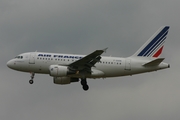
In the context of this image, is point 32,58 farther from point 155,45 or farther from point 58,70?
point 155,45

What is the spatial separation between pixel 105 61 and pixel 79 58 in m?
3.33

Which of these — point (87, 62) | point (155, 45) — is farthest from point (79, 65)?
point (155, 45)

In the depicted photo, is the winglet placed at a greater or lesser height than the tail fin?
lesser

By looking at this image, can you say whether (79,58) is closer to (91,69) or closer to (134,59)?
(91,69)

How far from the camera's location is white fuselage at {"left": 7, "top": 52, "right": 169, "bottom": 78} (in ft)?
214

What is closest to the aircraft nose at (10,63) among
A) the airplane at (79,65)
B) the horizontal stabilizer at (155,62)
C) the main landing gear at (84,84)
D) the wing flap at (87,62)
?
the airplane at (79,65)

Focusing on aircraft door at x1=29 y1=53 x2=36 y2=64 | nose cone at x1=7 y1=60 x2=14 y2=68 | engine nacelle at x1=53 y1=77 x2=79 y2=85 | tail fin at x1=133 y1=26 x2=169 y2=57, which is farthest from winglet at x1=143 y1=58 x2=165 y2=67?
nose cone at x1=7 y1=60 x2=14 y2=68

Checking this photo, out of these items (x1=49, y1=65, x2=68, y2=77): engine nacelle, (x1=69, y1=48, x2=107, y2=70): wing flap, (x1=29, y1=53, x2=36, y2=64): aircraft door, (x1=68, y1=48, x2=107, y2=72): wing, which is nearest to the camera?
(x1=69, y1=48, x2=107, y2=70): wing flap

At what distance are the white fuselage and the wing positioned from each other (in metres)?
1.13

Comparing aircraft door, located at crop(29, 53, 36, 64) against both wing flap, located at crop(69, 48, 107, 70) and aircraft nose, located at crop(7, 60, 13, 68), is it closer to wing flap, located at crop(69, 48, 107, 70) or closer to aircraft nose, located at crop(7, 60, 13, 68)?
aircraft nose, located at crop(7, 60, 13, 68)

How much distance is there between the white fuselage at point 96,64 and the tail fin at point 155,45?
2520mm

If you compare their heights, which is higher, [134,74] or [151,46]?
[151,46]

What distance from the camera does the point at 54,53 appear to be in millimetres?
66250

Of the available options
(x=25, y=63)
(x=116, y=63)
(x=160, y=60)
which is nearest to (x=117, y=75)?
(x=116, y=63)
